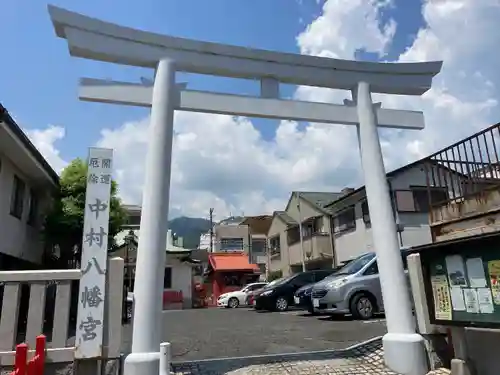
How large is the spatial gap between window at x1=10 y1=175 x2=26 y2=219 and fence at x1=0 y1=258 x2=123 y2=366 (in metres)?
6.64

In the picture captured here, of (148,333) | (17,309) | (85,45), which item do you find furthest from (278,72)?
(17,309)

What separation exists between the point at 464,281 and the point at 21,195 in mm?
10844

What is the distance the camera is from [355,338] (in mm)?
7797

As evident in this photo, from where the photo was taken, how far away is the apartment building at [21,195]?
916cm

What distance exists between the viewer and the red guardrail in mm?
4012

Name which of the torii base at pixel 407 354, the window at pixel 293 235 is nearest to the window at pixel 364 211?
the window at pixel 293 235

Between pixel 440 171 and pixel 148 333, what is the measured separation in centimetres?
628

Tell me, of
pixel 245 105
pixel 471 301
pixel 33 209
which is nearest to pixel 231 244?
pixel 33 209

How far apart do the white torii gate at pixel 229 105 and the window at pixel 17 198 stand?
642cm

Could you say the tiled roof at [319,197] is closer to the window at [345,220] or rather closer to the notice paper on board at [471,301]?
the window at [345,220]

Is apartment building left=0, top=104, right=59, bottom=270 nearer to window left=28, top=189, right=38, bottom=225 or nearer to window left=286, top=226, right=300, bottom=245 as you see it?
window left=28, top=189, right=38, bottom=225

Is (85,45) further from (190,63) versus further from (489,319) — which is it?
(489,319)

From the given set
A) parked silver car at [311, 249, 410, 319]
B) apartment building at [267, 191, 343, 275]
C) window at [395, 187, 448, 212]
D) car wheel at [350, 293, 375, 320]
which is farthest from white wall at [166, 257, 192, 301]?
car wheel at [350, 293, 375, 320]

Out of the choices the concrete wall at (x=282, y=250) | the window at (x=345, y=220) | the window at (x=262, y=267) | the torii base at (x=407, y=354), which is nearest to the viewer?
the torii base at (x=407, y=354)
